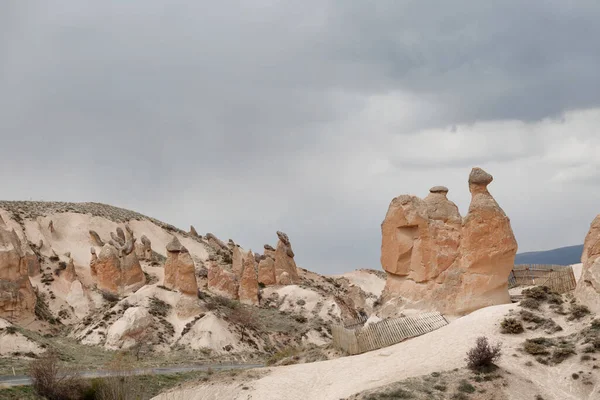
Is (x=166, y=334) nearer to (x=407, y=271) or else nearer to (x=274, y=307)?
(x=274, y=307)

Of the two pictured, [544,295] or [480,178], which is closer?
[544,295]

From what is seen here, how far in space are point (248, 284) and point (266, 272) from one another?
6047mm

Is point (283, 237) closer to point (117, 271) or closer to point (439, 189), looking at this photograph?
point (117, 271)

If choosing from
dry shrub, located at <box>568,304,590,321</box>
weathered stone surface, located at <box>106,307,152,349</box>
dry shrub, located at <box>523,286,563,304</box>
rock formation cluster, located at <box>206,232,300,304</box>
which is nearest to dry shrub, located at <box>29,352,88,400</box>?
weathered stone surface, located at <box>106,307,152,349</box>

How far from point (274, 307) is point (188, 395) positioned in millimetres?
35722

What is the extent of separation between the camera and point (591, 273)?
25.0 metres

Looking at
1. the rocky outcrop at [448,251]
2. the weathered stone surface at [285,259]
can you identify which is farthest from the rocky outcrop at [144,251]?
the rocky outcrop at [448,251]

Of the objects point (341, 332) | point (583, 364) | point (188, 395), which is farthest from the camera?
point (341, 332)

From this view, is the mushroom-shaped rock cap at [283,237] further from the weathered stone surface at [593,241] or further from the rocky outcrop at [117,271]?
the weathered stone surface at [593,241]

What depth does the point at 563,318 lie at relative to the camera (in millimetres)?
25531

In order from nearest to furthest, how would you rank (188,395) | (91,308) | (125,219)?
1. (188,395)
2. (91,308)
3. (125,219)

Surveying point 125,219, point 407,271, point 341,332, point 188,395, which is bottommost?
point 188,395

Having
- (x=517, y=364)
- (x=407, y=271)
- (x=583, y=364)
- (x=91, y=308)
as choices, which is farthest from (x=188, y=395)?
(x=91, y=308)

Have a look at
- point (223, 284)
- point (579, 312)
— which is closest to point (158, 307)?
point (223, 284)
